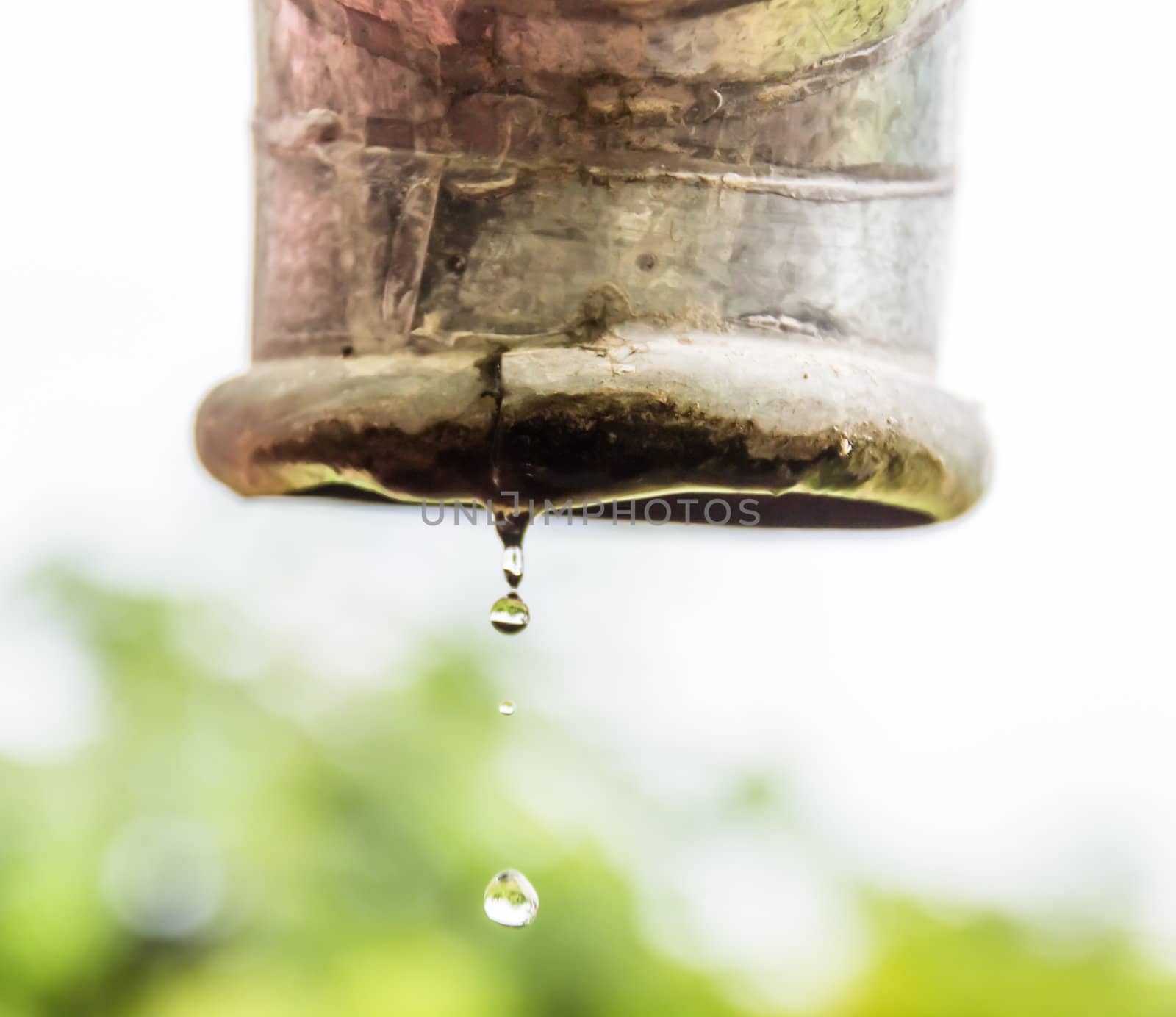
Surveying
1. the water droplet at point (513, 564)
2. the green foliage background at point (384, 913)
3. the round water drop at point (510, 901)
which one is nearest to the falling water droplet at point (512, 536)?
the water droplet at point (513, 564)

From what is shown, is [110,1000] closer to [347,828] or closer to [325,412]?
[347,828]

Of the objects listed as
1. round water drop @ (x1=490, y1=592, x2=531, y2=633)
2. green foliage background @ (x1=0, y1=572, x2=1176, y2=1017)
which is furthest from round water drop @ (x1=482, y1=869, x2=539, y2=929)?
green foliage background @ (x1=0, y1=572, x2=1176, y2=1017)

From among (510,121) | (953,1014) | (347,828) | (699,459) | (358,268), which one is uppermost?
(510,121)

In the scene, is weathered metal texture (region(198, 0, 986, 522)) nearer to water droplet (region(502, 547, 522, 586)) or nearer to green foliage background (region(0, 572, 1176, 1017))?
water droplet (region(502, 547, 522, 586))

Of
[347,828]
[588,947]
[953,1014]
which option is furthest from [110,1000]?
[953,1014]

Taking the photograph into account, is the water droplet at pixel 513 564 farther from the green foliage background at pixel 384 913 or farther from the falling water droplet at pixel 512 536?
the green foliage background at pixel 384 913

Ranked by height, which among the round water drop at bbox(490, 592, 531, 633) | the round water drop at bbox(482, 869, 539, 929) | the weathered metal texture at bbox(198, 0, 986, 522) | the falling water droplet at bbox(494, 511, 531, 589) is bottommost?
the round water drop at bbox(482, 869, 539, 929)

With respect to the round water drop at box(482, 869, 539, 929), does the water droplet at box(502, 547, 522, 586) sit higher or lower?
higher

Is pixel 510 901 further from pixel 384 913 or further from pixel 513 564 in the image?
pixel 384 913
